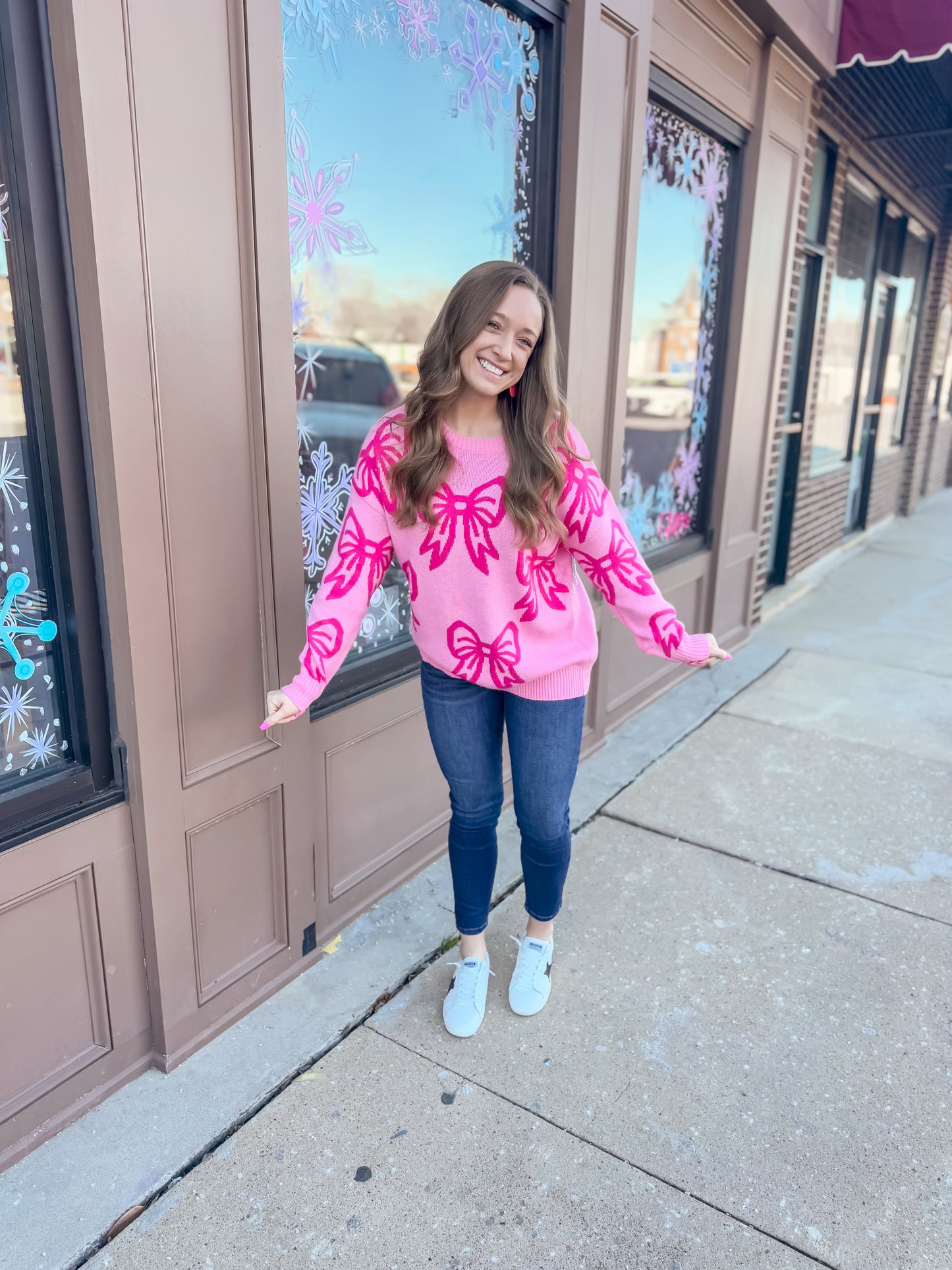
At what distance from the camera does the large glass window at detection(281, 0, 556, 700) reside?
2367 mm

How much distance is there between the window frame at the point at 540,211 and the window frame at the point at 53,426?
684 mm

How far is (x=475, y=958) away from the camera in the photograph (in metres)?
2.36

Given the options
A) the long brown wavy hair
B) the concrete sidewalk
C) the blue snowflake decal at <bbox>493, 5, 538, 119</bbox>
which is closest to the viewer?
the concrete sidewalk

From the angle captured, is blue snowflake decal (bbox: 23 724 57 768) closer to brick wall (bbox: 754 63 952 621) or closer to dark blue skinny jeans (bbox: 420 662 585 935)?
dark blue skinny jeans (bbox: 420 662 585 935)

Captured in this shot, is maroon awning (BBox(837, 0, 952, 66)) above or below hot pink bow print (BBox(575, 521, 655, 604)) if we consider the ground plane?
above

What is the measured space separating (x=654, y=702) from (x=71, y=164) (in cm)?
355

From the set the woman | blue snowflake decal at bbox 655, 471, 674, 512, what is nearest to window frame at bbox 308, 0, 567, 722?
the woman

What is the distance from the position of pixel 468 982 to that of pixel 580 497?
1299mm

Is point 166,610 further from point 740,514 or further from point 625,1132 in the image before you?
point 740,514

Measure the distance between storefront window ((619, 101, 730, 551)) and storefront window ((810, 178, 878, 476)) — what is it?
7.20 feet

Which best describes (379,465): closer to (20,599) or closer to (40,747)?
(20,599)

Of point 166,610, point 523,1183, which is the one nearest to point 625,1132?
point 523,1183

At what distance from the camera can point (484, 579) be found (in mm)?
1930

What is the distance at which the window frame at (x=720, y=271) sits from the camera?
3.85 metres
